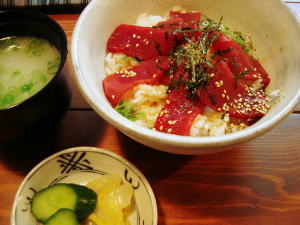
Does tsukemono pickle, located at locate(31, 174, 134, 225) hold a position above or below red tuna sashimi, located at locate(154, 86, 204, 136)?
below

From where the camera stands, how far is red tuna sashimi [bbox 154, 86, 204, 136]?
1427mm

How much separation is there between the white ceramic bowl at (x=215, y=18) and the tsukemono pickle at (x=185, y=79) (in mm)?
80

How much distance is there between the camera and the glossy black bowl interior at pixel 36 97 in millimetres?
1393

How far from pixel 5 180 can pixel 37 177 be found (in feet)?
0.82

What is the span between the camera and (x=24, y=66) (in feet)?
5.85

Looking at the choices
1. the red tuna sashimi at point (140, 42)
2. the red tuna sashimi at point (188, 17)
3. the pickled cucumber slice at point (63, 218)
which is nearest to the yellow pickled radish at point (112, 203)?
the pickled cucumber slice at point (63, 218)

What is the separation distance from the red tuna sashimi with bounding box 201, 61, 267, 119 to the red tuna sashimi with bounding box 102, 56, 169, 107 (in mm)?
271

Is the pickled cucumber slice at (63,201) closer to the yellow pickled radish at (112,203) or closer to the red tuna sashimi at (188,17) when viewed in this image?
the yellow pickled radish at (112,203)

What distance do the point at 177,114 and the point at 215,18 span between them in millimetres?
830

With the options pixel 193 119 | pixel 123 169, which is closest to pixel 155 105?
pixel 193 119

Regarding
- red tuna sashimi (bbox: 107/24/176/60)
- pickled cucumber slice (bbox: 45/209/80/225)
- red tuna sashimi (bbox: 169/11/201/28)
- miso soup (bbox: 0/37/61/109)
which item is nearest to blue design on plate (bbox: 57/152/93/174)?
pickled cucumber slice (bbox: 45/209/80/225)

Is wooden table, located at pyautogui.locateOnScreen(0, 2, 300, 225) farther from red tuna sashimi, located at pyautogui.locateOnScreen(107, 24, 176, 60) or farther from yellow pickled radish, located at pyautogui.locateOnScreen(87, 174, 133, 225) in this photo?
red tuna sashimi, located at pyautogui.locateOnScreen(107, 24, 176, 60)

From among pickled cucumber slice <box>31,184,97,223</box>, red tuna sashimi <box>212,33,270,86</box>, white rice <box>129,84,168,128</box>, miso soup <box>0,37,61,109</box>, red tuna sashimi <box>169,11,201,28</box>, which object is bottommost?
pickled cucumber slice <box>31,184,97,223</box>

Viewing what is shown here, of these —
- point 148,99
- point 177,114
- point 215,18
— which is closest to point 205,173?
point 177,114
